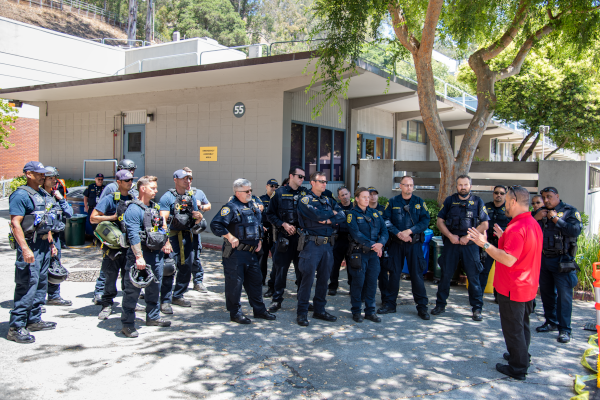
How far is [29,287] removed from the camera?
505 cm

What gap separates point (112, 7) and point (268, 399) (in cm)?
6574

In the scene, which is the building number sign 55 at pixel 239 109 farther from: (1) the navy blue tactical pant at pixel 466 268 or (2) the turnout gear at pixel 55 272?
(1) the navy blue tactical pant at pixel 466 268

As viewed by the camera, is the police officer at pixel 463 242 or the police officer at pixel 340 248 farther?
the police officer at pixel 340 248

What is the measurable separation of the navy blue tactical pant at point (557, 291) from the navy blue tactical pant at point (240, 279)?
3.69 m

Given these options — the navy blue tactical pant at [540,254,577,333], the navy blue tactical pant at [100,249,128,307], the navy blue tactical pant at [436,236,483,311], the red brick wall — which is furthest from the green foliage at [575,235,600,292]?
the red brick wall

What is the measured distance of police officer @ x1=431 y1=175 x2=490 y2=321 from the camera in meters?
6.18

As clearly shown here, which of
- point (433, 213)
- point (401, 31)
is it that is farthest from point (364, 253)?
point (401, 31)

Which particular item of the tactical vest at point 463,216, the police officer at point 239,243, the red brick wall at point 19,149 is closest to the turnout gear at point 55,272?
the police officer at point 239,243

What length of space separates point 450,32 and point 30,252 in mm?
9246

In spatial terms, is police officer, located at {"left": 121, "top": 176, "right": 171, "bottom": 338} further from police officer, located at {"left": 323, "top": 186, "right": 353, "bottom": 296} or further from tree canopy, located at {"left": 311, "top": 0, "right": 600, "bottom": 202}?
tree canopy, located at {"left": 311, "top": 0, "right": 600, "bottom": 202}

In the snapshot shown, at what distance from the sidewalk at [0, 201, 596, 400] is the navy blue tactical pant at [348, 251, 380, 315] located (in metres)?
0.28

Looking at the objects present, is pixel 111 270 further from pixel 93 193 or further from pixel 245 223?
pixel 93 193

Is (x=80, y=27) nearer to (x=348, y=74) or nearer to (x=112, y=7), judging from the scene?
(x=112, y=7)

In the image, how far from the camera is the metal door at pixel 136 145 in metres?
14.3
